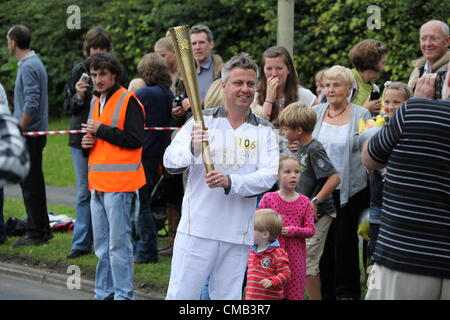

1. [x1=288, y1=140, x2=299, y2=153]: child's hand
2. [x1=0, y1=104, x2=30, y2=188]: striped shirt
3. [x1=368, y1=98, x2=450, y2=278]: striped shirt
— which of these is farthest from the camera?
[x1=288, y1=140, x2=299, y2=153]: child's hand

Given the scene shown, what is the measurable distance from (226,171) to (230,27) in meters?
14.3

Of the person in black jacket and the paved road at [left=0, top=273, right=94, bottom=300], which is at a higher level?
the person in black jacket

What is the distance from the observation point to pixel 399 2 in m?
15.2

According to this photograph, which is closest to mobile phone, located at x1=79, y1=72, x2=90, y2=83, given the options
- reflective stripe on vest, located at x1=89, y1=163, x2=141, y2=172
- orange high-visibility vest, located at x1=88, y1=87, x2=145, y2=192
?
orange high-visibility vest, located at x1=88, y1=87, x2=145, y2=192

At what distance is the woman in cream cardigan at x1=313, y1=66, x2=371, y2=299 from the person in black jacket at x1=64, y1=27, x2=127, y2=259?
2.91 metres

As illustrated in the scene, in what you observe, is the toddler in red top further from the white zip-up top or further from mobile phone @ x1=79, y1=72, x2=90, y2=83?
mobile phone @ x1=79, y1=72, x2=90, y2=83

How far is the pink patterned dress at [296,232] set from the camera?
23.9 feet

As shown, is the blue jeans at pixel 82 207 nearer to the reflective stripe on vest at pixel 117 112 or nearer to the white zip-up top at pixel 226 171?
the reflective stripe on vest at pixel 117 112

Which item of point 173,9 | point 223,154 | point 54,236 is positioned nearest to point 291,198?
point 223,154

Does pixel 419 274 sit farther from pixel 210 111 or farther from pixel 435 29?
pixel 435 29

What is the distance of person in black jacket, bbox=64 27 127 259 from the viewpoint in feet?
32.6

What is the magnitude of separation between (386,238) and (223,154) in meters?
1.43

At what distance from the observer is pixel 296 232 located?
7.27 metres

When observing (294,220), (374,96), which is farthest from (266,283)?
(374,96)
